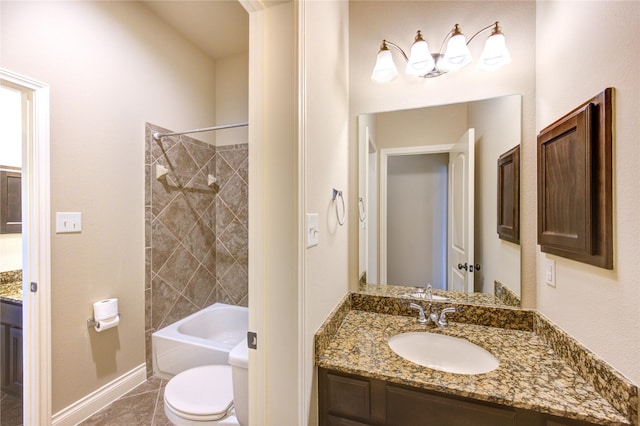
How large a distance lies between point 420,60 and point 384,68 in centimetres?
19

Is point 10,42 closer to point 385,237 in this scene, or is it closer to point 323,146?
point 323,146

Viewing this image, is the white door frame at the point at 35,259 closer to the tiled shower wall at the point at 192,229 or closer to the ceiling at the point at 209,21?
the tiled shower wall at the point at 192,229

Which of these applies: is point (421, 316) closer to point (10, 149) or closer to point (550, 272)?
point (550, 272)

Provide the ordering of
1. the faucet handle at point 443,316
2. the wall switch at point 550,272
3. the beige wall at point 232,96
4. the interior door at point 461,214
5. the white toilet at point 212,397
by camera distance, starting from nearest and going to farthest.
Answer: the wall switch at point 550,272 → the white toilet at point 212,397 → the faucet handle at point 443,316 → the interior door at point 461,214 → the beige wall at point 232,96

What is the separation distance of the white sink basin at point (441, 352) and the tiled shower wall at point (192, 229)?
6.28ft

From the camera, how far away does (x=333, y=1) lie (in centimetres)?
138

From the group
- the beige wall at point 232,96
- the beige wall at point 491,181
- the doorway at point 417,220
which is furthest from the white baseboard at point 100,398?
the beige wall at point 491,181

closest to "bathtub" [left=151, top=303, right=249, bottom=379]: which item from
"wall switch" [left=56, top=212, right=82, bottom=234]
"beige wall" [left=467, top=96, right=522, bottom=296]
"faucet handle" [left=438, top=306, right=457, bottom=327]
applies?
"wall switch" [left=56, top=212, right=82, bottom=234]

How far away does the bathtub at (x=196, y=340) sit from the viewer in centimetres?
202

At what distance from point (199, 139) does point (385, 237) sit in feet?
6.98

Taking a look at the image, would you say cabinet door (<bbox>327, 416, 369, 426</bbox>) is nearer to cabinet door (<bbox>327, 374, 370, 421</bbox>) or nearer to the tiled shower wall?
cabinet door (<bbox>327, 374, 370, 421</bbox>)

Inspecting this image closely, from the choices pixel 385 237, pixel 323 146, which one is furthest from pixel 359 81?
pixel 385 237

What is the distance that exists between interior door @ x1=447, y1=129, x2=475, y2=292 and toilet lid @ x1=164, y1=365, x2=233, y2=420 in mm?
1429

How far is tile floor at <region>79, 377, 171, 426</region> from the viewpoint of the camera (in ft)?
5.66
